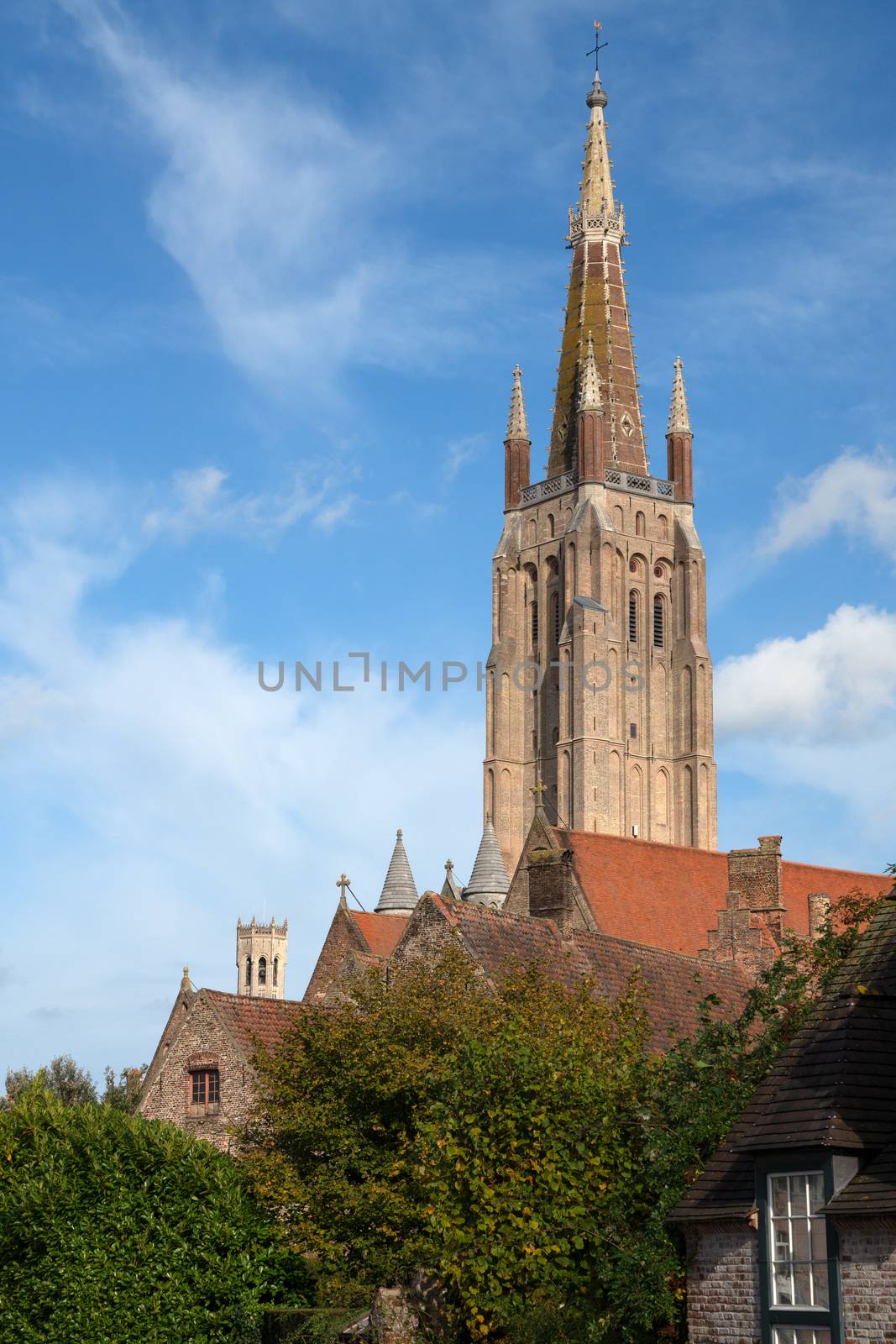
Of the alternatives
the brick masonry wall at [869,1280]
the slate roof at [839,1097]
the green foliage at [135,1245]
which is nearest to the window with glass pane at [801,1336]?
the brick masonry wall at [869,1280]

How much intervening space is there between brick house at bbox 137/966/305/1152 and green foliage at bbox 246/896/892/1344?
23.3ft

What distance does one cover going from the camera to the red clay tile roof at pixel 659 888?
5200 centimetres

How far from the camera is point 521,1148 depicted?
859 inches

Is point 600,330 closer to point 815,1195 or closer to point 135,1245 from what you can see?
point 135,1245

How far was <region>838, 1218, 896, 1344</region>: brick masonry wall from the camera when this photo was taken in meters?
16.6

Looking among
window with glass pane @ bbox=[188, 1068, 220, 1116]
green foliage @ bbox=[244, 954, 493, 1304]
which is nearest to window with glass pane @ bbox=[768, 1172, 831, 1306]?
green foliage @ bbox=[244, 954, 493, 1304]

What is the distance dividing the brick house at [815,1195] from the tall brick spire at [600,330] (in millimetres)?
92645

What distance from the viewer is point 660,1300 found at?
1952cm

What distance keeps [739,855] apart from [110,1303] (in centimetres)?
2321

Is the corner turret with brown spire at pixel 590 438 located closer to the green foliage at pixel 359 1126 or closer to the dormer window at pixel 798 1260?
the green foliage at pixel 359 1126

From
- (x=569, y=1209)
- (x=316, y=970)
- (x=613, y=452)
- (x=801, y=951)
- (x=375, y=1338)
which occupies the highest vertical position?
(x=613, y=452)

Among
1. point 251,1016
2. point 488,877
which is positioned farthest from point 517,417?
point 251,1016

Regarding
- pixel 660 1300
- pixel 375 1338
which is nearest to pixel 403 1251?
pixel 375 1338

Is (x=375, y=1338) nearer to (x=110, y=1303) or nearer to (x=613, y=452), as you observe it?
(x=110, y=1303)
